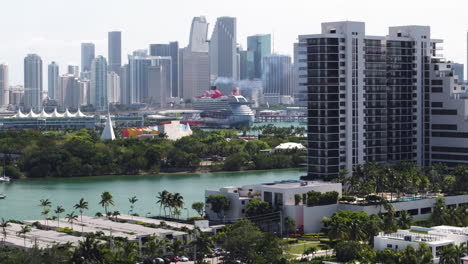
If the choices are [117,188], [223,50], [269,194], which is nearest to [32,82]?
[223,50]

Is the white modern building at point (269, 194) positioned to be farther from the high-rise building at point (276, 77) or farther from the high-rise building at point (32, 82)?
the high-rise building at point (276, 77)

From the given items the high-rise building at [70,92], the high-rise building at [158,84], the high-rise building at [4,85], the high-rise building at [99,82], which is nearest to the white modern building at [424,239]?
the high-rise building at [158,84]

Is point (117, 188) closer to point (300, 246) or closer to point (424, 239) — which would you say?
point (300, 246)

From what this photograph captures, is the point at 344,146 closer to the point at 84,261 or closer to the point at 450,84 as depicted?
the point at 450,84

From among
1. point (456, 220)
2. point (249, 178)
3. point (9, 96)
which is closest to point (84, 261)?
point (456, 220)

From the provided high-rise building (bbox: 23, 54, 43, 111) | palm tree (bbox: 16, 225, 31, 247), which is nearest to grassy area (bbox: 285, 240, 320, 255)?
palm tree (bbox: 16, 225, 31, 247)

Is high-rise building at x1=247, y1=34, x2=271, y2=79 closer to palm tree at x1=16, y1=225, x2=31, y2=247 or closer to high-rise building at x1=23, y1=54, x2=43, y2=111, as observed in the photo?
high-rise building at x1=23, y1=54, x2=43, y2=111
